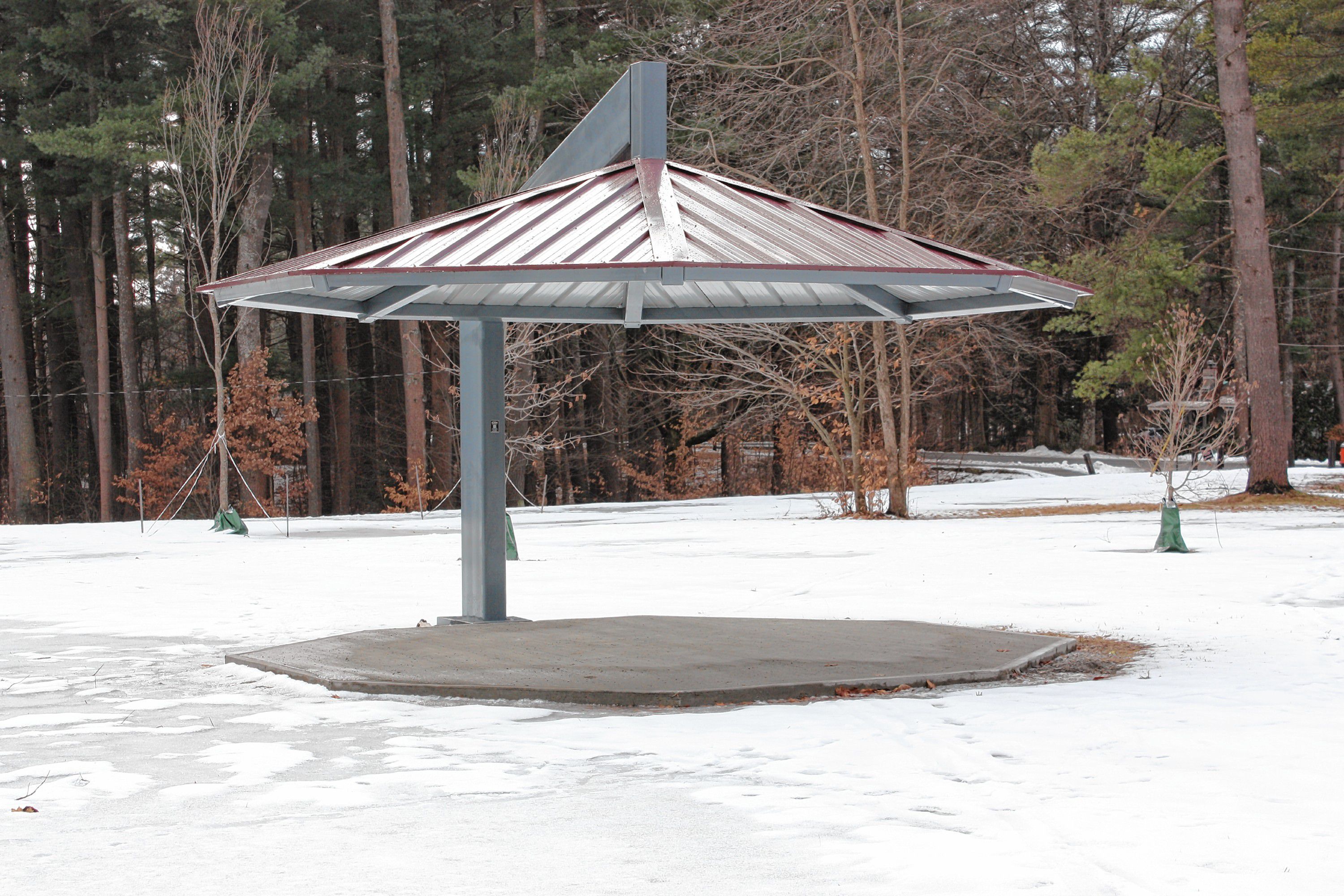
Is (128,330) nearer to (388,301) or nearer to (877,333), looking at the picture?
(877,333)

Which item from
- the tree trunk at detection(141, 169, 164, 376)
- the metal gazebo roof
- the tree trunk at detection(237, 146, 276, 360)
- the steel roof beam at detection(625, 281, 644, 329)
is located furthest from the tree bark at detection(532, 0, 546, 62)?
the metal gazebo roof

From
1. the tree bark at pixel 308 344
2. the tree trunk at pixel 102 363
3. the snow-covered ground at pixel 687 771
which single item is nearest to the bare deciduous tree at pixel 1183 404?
the snow-covered ground at pixel 687 771

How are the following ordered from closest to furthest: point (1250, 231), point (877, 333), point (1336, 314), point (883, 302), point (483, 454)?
point (483, 454), point (883, 302), point (877, 333), point (1250, 231), point (1336, 314)

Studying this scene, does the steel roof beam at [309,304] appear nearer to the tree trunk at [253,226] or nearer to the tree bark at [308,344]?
the tree trunk at [253,226]

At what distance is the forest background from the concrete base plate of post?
12.7 meters

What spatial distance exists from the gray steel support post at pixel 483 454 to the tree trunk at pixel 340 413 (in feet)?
89.8

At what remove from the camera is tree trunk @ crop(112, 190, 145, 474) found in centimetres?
3095

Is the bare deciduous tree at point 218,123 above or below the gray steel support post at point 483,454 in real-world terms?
above

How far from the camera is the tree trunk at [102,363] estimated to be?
32125 millimetres

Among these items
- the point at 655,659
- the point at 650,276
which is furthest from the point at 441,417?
the point at 650,276

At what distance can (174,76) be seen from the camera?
1154 inches

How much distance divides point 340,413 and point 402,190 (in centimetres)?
1089

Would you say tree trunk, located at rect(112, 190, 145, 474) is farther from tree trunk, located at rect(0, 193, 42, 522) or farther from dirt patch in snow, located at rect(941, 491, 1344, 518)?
dirt patch in snow, located at rect(941, 491, 1344, 518)

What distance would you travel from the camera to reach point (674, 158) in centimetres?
2458
